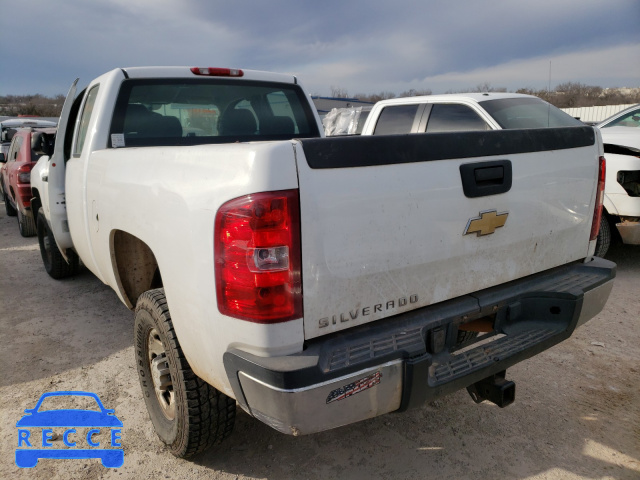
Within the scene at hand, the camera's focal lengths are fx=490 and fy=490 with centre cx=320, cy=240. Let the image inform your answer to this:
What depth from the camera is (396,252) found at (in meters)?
1.94

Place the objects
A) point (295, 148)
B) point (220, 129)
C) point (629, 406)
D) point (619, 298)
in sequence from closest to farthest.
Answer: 1. point (295, 148)
2. point (629, 406)
3. point (220, 129)
4. point (619, 298)

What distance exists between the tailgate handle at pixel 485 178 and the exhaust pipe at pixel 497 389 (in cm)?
87

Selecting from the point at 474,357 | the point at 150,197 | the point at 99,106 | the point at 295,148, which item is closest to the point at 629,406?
the point at 474,357

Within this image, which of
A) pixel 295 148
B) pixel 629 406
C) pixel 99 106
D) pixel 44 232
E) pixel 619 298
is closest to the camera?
pixel 295 148

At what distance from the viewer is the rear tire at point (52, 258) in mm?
5254

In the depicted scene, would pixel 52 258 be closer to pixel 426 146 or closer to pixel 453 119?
pixel 426 146

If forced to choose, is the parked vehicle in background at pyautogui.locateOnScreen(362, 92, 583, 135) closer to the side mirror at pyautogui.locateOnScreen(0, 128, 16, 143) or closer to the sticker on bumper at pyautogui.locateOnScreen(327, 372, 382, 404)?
the sticker on bumper at pyautogui.locateOnScreen(327, 372, 382, 404)

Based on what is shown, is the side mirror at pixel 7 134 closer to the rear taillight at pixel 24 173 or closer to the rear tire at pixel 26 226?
the rear tire at pixel 26 226

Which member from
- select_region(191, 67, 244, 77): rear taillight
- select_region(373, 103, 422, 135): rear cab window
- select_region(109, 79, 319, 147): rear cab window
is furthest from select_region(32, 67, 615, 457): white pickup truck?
select_region(373, 103, 422, 135): rear cab window

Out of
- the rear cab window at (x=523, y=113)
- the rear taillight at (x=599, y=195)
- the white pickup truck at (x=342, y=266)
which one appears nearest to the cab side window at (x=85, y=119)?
the white pickup truck at (x=342, y=266)

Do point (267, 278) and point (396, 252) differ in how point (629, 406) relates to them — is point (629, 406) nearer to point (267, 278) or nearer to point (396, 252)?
point (396, 252)

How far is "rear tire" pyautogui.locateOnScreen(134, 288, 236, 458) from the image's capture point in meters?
2.23

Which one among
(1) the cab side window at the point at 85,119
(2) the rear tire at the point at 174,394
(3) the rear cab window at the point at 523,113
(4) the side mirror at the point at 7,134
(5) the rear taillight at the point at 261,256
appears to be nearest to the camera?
(5) the rear taillight at the point at 261,256

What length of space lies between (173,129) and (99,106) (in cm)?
50
